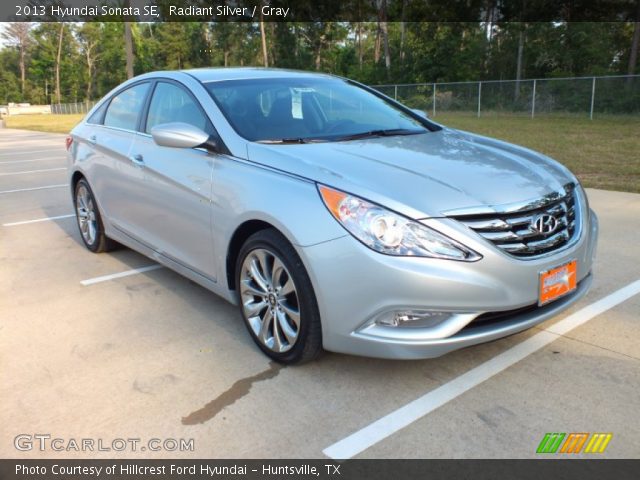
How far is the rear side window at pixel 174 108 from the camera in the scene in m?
3.78

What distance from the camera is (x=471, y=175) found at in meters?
2.99

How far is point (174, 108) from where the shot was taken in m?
4.11

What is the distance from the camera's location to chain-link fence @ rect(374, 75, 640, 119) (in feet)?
67.5

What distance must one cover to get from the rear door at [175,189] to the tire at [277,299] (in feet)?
1.29

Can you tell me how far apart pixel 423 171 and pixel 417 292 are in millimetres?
749

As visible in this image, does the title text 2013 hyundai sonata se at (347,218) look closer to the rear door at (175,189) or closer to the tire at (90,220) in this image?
the rear door at (175,189)

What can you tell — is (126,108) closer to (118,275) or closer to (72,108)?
(118,275)

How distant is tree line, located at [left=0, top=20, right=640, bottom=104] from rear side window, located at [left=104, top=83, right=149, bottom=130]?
→ 1680 centimetres

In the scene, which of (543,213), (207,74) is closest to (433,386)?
(543,213)

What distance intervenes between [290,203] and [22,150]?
56.4 ft

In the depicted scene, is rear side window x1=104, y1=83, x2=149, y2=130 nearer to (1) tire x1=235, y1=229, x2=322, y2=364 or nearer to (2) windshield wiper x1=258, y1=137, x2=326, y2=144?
(2) windshield wiper x1=258, y1=137, x2=326, y2=144

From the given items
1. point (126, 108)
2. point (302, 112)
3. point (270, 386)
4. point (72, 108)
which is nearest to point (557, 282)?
point (270, 386)

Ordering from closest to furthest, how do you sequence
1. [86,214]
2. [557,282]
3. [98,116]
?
[557,282] → [98,116] → [86,214]

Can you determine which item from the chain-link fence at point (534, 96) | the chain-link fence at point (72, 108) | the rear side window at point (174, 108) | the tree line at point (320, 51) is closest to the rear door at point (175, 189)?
the rear side window at point (174, 108)
